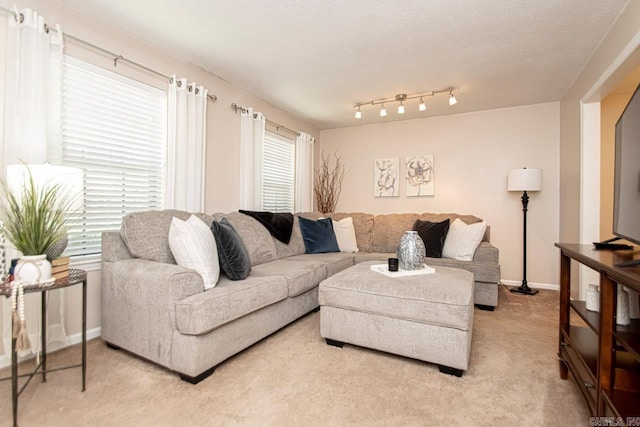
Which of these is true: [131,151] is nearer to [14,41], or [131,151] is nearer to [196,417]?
[14,41]

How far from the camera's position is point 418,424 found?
1.44 m

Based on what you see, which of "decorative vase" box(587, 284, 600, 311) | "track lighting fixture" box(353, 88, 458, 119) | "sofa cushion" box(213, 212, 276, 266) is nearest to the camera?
"decorative vase" box(587, 284, 600, 311)

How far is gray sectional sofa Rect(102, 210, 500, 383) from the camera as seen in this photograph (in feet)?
5.81

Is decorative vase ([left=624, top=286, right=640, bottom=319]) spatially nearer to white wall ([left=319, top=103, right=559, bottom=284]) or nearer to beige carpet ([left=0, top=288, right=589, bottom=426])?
beige carpet ([left=0, top=288, right=589, bottom=426])

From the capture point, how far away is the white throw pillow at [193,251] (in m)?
2.04

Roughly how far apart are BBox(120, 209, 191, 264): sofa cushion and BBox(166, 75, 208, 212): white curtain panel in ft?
1.87

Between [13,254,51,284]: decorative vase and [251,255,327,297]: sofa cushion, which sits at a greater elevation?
[13,254,51,284]: decorative vase

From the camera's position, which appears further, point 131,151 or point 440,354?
point 131,151

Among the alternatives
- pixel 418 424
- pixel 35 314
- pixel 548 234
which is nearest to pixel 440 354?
pixel 418 424

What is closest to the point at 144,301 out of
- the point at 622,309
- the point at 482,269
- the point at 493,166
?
the point at 622,309

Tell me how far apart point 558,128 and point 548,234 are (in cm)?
134

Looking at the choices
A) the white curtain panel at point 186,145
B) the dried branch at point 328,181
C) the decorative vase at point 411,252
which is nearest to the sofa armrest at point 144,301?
the white curtain panel at point 186,145

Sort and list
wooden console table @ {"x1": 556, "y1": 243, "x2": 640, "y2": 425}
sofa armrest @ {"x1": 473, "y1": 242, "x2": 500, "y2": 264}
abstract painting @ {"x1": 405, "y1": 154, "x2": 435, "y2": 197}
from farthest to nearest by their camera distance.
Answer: abstract painting @ {"x1": 405, "y1": 154, "x2": 435, "y2": 197} → sofa armrest @ {"x1": 473, "y1": 242, "x2": 500, "y2": 264} → wooden console table @ {"x1": 556, "y1": 243, "x2": 640, "y2": 425}

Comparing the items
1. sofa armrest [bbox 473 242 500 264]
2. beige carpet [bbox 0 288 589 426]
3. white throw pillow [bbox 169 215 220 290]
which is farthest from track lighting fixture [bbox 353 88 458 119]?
white throw pillow [bbox 169 215 220 290]
